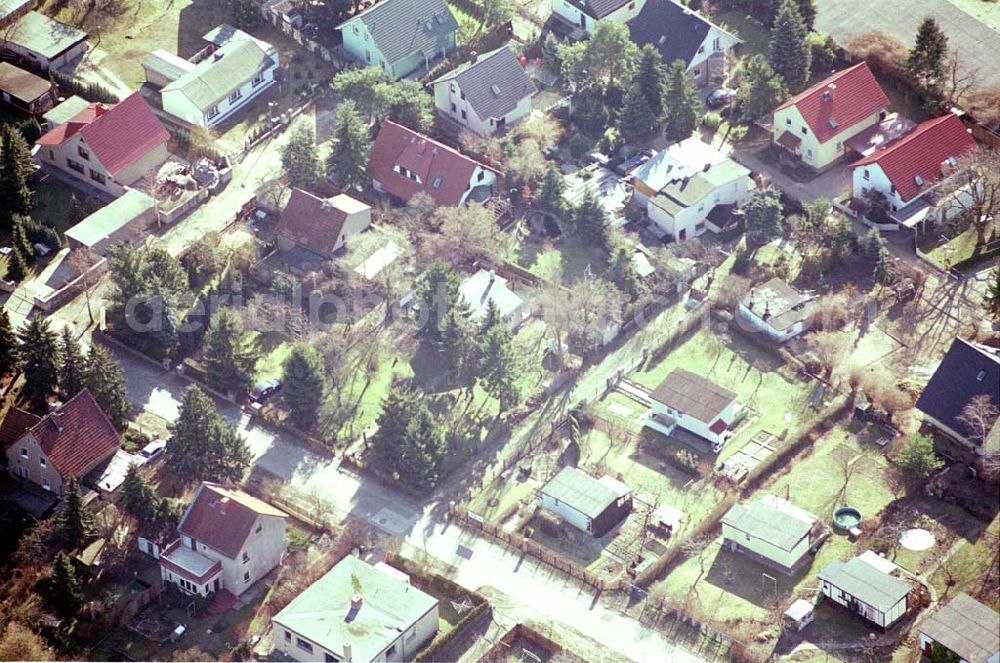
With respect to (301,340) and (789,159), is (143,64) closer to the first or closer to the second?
(301,340)

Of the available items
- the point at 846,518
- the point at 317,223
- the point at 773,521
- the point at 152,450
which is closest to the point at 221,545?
the point at 152,450

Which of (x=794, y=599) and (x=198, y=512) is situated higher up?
(x=794, y=599)

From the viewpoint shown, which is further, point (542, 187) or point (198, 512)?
point (542, 187)

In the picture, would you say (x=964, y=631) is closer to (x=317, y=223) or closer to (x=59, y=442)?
(x=317, y=223)

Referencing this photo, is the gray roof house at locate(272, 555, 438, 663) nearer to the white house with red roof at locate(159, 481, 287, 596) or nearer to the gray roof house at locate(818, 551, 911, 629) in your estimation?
the white house with red roof at locate(159, 481, 287, 596)

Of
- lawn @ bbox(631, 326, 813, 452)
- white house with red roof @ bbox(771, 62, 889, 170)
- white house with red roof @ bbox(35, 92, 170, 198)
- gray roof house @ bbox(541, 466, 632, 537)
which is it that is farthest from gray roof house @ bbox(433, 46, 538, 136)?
gray roof house @ bbox(541, 466, 632, 537)

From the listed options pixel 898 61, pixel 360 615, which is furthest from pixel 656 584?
pixel 898 61
